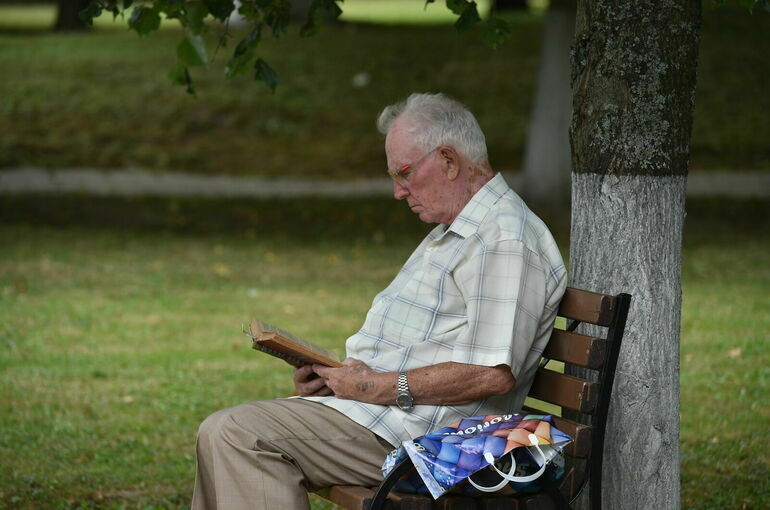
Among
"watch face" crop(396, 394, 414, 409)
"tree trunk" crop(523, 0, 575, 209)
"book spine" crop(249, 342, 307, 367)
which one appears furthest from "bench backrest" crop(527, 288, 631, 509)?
"tree trunk" crop(523, 0, 575, 209)

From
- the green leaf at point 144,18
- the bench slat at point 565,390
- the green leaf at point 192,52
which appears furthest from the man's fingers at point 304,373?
the green leaf at point 144,18

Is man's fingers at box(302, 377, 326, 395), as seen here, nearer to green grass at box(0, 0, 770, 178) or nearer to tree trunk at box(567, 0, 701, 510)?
tree trunk at box(567, 0, 701, 510)

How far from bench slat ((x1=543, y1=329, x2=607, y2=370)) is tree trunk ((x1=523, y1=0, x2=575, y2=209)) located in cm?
964

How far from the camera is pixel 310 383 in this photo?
3760 mm

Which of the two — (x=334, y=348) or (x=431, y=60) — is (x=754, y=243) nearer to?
(x=334, y=348)

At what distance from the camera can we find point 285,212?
14.0 m

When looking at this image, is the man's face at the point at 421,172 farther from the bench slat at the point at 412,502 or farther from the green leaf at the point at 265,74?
the green leaf at the point at 265,74

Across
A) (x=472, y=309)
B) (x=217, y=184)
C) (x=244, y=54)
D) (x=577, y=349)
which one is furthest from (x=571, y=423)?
(x=217, y=184)

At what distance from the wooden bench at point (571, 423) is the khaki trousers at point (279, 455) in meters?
0.08

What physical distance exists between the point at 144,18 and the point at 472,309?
2.02m

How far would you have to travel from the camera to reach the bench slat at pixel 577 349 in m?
3.31

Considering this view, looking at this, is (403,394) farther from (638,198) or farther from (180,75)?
(180,75)

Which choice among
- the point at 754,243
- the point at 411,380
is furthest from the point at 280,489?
the point at 754,243

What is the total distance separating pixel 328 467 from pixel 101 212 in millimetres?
10938
